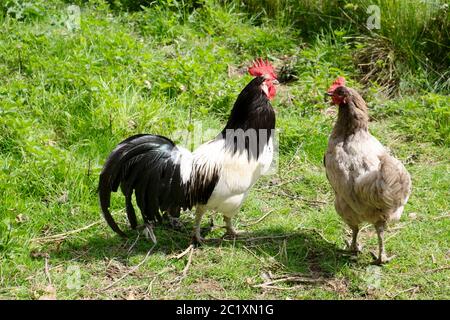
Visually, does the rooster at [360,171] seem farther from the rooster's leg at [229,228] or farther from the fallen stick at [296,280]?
the rooster's leg at [229,228]

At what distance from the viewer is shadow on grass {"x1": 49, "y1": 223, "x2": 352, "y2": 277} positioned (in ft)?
16.9

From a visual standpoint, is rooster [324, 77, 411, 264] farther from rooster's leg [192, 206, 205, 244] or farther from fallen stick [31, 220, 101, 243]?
fallen stick [31, 220, 101, 243]

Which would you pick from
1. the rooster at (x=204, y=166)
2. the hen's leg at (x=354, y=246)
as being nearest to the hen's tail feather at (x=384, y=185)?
the hen's leg at (x=354, y=246)

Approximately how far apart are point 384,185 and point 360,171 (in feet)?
0.74

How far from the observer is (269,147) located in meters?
5.31

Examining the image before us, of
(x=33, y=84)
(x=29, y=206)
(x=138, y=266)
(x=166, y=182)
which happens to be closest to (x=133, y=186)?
(x=166, y=182)

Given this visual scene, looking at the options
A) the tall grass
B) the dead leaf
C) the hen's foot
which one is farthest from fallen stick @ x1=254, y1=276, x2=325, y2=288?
the tall grass

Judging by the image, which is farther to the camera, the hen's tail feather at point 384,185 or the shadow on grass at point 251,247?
the shadow on grass at point 251,247

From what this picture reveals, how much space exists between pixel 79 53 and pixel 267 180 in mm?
2649

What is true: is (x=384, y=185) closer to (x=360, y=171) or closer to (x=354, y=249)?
(x=360, y=171)

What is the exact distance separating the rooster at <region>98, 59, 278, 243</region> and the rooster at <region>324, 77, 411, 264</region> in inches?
23.0

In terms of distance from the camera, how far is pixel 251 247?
539cm

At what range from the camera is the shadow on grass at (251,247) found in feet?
16.9

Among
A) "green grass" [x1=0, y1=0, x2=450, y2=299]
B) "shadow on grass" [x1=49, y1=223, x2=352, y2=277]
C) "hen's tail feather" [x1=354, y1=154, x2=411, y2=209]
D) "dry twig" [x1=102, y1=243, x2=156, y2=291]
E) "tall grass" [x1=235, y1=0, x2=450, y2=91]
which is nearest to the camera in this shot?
"hen's tail feather" [x1=354, y1=154, x2=411, y2=209]
